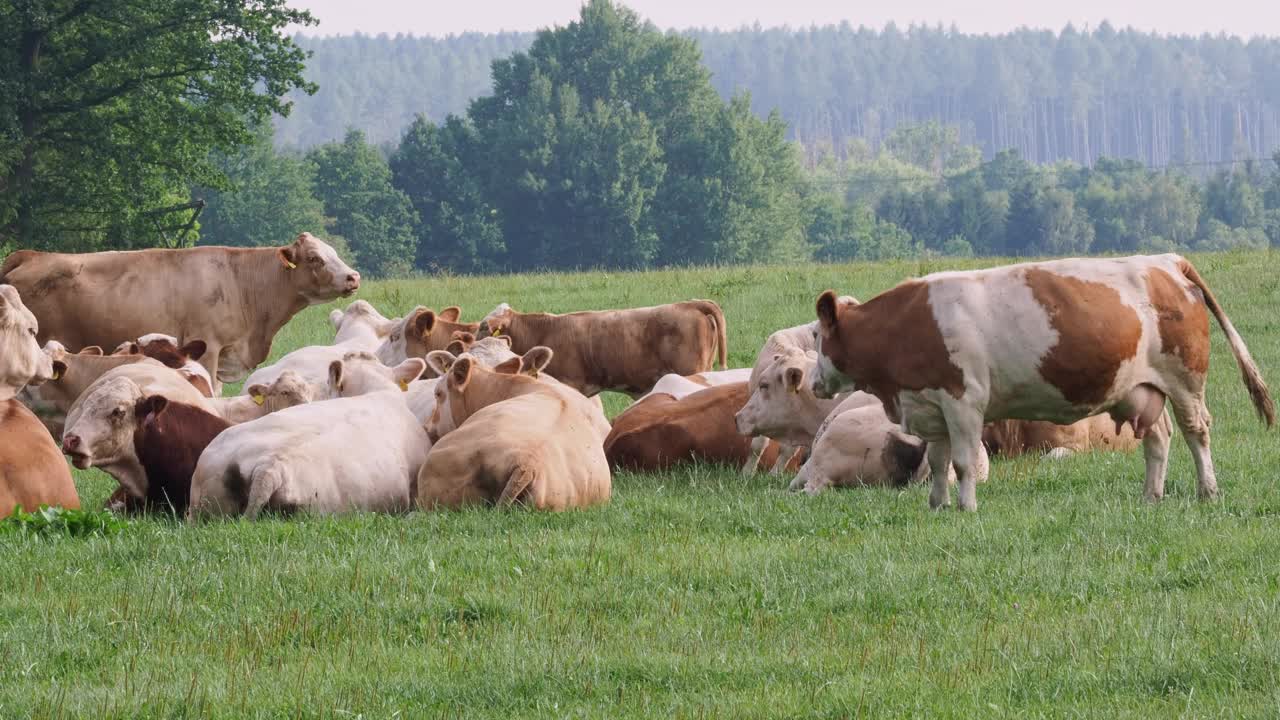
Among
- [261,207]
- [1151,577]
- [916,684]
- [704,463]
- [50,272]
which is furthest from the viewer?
[261,207]

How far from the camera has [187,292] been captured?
1658cm

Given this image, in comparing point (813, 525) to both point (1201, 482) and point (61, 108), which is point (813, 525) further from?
point (61, 108)

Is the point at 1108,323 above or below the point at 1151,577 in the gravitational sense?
above

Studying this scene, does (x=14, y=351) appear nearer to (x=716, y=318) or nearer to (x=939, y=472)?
(x=939, y=472)

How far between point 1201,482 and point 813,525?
100 inches

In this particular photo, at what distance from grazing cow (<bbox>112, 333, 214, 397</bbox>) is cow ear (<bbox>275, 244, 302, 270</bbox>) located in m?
2.41

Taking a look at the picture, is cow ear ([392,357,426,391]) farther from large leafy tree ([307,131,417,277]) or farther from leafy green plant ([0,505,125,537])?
large leafy tree ([307,131,417,277])

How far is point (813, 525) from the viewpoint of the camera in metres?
8.97

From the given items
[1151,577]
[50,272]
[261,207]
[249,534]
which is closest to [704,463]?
[249,534]

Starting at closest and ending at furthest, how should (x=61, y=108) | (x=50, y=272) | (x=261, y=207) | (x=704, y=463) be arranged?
(x=704, y=463), (x=50, y=272), (x=61, y=108), (x=261, y=207)

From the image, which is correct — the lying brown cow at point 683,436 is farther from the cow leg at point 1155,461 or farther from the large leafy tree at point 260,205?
the large leafy tree at point 260,205

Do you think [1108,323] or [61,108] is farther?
[61,108]

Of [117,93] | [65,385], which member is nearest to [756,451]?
[65,385]

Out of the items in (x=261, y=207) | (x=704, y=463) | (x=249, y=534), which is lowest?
(x=261, y=207)
